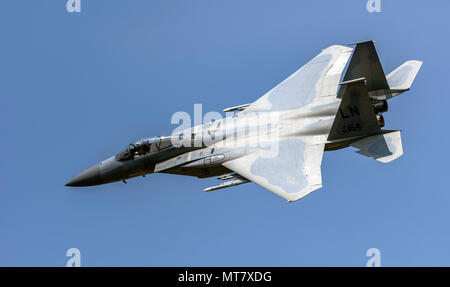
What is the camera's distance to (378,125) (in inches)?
1183

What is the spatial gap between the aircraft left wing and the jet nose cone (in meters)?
5.44

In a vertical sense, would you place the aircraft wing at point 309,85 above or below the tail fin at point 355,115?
above

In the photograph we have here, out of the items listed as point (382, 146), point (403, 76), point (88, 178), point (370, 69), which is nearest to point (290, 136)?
point (382, 146)

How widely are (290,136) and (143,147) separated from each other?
5.76m

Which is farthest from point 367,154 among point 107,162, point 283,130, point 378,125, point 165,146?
point 107,162

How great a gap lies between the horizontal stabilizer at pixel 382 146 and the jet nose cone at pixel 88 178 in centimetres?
1007

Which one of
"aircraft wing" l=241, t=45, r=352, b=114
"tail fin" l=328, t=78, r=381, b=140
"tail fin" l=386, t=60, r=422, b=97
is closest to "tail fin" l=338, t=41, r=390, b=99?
"tail fin" l=386, t=60, r=422, b=97

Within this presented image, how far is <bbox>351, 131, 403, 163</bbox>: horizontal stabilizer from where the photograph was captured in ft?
97.4

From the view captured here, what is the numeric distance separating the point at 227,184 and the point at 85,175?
614cm

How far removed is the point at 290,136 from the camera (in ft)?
101

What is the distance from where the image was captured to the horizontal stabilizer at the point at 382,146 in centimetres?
2969

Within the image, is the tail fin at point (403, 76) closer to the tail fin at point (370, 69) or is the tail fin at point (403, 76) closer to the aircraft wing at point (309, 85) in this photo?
the tail fin at point (370, 69)

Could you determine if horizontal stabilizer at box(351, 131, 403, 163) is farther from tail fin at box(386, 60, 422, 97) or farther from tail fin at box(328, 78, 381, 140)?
tail fin at box(386, 60, 422, 97)

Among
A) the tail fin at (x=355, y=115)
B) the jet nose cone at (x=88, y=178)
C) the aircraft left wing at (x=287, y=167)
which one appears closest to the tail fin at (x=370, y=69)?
the tail fin at (x=355, y=115)
